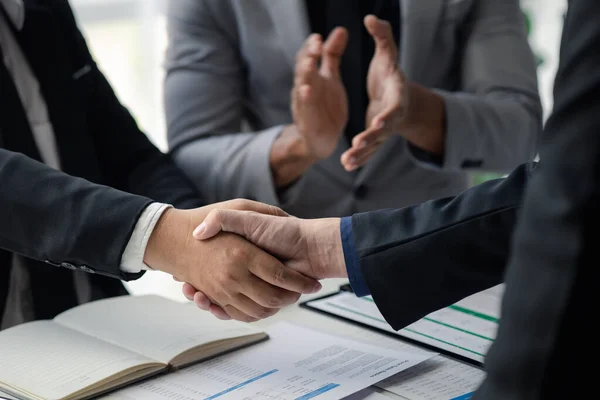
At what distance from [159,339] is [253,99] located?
85cm

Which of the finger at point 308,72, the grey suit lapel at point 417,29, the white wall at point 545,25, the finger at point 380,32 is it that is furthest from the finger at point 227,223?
the white wall at point 545,25

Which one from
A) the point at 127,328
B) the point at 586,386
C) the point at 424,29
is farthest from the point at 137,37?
the point at 586,386

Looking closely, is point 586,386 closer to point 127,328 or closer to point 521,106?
Result: point 127,328

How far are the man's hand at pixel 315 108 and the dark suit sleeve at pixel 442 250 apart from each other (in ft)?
1.68

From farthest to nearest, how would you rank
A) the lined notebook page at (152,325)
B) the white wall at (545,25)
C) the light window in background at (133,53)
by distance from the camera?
the white wall at (545,25) → the light window in background at (133,53) → the lined notebook page at (152,325)

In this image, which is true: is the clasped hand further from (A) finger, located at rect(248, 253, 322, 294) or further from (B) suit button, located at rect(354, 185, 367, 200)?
(B) suit button, located at rect(354, 185, 367, 200)

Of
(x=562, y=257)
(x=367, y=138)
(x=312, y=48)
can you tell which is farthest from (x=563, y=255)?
(x=312, y=48)

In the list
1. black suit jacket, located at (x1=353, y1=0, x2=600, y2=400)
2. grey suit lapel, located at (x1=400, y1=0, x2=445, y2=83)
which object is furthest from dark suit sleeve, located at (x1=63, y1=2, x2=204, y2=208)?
black suit jacket, located at (x1=353, y1=0, x2=600, y2=400)

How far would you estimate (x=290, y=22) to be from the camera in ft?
5.50

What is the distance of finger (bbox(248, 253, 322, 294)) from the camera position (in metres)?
1.14

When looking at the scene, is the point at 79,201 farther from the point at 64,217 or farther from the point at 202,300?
the point at 202,300

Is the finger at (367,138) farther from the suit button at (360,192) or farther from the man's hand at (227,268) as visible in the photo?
the man's hand at (227,268)

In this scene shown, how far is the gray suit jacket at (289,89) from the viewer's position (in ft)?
5.53

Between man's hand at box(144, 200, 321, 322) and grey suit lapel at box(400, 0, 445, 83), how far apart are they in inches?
29.4
